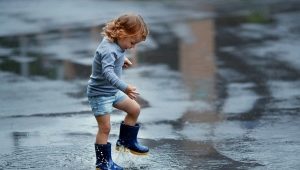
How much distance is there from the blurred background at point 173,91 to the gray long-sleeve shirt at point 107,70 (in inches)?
28.9

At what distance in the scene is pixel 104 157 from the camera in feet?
20.6

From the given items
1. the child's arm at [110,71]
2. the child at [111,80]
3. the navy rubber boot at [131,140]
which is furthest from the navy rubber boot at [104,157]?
the child's arm at [110,71]

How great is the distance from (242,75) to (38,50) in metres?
4.21

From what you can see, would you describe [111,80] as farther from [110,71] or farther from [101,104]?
[101,104]

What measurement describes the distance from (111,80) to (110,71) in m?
0.08

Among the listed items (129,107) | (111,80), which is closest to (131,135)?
(129,107)

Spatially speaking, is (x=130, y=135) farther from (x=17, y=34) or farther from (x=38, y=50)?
(x=17, y=34)

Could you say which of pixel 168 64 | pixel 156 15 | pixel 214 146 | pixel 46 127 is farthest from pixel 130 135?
pixel 156 15

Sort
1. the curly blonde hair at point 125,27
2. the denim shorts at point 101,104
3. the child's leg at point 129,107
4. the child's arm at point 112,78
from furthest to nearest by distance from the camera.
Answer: the child's leg at point 129,107
the denim shorts at point 101,104
the curly blonde hair at point 125,27
the child's arm at point 112,78

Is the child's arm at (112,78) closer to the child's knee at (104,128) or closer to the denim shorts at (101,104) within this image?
the denim shorts at (101,104)

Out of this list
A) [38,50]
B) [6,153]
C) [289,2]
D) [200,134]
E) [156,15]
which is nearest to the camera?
[6,153]

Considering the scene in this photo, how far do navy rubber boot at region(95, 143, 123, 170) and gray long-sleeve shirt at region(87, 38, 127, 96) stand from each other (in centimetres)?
45

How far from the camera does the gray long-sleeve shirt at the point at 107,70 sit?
5.97 metres

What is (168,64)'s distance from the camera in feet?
39.2
